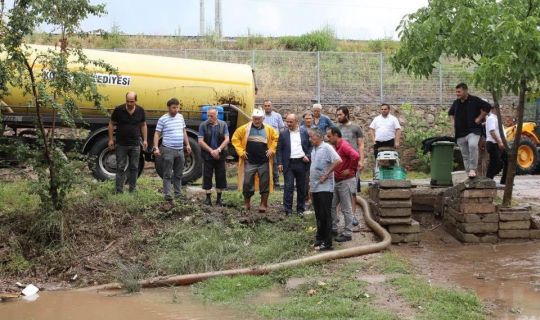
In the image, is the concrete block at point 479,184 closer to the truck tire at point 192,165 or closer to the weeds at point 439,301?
the weeds at point 439,301

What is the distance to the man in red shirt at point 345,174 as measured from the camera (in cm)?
968

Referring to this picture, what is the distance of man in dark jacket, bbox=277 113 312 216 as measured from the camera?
10922mm

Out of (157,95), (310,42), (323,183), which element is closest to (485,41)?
(323,183)

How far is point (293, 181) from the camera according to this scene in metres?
11.0

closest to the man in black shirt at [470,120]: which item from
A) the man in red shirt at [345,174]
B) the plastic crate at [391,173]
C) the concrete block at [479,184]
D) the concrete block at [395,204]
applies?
the concrete block at [479,184]

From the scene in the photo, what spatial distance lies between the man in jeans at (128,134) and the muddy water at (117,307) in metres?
2.96

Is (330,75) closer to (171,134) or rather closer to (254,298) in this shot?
(171,134)

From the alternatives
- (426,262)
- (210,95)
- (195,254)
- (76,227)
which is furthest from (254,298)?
(210,95)

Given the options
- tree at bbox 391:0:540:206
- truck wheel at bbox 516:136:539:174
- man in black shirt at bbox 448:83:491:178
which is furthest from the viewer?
truck wheel at bbox 516:136:539:174

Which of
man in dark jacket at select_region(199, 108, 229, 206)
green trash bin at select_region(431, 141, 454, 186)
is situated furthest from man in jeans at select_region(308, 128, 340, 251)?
green trash bin at select_region(431, 141, 454, 186)

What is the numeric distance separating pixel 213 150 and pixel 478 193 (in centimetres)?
434

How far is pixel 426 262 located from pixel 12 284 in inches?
222

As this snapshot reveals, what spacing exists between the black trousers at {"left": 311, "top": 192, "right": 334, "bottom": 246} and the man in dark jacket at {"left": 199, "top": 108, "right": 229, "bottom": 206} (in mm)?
2477

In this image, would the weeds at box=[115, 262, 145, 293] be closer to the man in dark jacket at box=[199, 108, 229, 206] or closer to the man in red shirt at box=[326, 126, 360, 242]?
the man in dark jacket at box=[199, 108, 229, 206]
